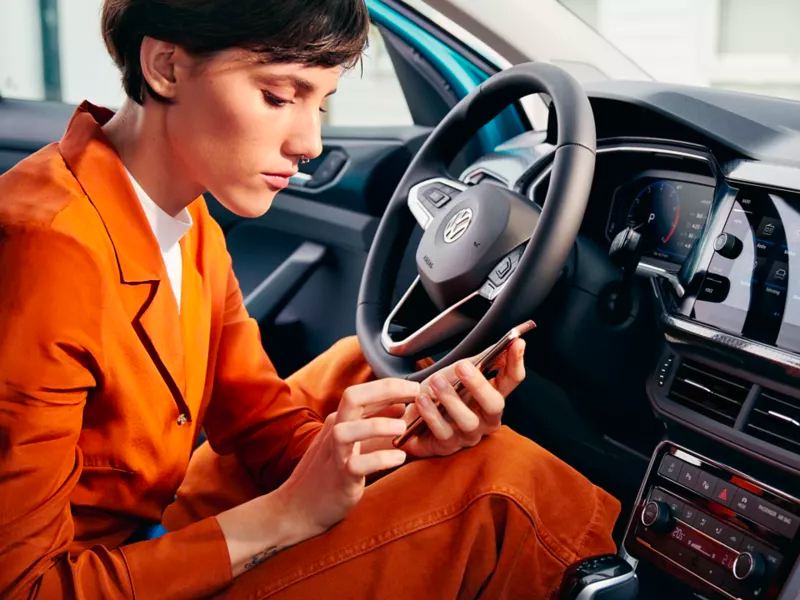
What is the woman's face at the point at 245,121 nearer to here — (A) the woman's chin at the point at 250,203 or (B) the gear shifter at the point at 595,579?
(A) the woman's chin at the point at 250,203

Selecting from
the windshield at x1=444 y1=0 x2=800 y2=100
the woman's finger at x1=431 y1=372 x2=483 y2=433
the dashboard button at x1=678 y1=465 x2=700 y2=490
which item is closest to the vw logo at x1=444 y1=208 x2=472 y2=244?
the woman's finger at x1=431 y1=372 x2=483 y2=433

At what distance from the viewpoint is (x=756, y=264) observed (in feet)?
3.31

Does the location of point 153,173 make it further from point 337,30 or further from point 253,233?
point 253,233

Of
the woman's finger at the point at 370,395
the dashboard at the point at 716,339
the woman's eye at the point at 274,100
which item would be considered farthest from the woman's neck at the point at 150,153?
the dashboard at the point at 716,339

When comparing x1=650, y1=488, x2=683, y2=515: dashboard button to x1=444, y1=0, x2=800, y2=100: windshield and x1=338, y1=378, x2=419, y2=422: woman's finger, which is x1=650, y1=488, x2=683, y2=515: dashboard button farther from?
x1=444, y1=0, x2=800, y2=100: windshield

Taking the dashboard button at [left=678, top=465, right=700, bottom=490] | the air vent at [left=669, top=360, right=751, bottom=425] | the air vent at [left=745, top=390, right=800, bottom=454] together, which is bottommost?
the dashboard button at [left=678, top=465, right=700, bottom=490]

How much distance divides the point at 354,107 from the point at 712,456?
7209 mm

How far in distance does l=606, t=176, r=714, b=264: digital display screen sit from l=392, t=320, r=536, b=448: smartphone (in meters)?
0.30

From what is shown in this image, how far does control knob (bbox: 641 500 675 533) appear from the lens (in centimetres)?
106

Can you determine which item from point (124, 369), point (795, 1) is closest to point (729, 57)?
point (795, 1)

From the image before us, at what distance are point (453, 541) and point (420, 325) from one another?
437 millimetres

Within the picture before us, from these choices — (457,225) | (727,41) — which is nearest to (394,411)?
(457,225)

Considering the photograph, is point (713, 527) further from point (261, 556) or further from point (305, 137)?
point (305, 137)

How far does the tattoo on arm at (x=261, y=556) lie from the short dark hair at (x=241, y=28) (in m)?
0.43
